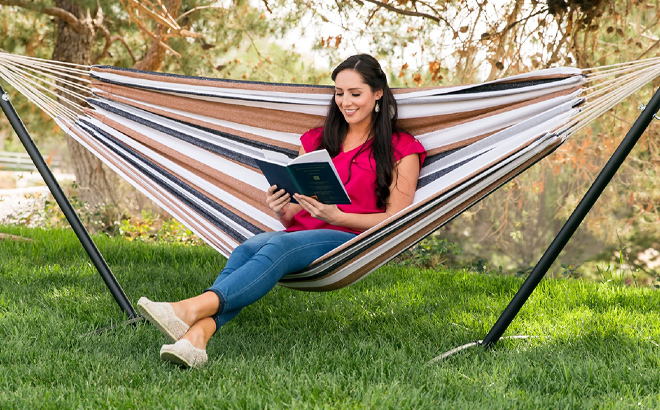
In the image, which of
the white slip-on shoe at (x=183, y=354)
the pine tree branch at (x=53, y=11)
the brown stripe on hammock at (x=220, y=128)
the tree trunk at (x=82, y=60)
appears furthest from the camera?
the tree trunk at (x=82, y=60)

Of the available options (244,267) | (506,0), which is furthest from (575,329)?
(506,0)

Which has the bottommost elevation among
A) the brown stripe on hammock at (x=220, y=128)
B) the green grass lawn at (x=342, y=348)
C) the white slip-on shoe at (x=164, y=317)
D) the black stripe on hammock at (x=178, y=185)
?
the green grass lawn at (x=342, y=348)

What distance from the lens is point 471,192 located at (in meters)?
1.80

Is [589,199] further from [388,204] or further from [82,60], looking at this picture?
[82,60]

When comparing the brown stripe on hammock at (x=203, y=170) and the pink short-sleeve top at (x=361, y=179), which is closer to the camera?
the pink short-sleeve top at (x=361, y=179)

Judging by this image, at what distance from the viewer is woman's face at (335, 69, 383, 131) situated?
2.19 m

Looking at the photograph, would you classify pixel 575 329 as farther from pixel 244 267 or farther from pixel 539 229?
pixel 539 229

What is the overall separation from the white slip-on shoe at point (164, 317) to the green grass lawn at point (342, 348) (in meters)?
→ 0.11

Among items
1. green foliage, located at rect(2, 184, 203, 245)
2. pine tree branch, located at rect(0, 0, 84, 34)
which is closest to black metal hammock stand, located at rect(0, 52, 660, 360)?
green foliage, located at rect(2, 184, 203, 245)

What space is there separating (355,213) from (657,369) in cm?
98

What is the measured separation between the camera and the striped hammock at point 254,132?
182cm

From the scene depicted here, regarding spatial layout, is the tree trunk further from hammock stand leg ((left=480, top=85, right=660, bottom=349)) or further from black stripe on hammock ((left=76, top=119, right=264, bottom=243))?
hammock stand leg ((left=480, top=85, right=660, bottom=349))

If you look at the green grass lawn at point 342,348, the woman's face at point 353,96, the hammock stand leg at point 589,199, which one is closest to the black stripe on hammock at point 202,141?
the woman's face at point 353,96

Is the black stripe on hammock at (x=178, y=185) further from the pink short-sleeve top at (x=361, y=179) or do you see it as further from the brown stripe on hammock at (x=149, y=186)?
the pink short-sleeve top at (x=361, y=179)
